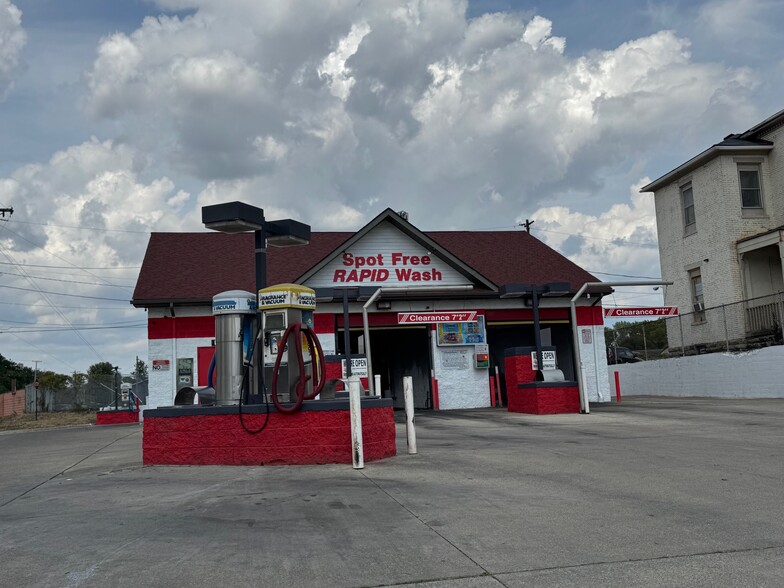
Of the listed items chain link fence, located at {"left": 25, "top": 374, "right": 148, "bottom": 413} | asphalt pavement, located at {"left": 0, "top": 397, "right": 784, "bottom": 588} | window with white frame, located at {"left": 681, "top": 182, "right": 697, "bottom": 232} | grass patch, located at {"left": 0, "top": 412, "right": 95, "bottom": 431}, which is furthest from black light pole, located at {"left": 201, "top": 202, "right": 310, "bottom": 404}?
chain link fence, located at {"left": 25, "top": 374, "right": 148, "bottom": 413}

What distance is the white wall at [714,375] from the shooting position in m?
24.0

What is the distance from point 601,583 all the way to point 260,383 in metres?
6.85

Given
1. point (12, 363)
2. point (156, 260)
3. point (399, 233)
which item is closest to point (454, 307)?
point (399, 233)

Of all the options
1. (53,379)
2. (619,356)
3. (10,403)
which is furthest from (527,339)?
(53,379)

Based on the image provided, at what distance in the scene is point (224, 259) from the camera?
28.9 m

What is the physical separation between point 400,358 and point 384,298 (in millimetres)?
8459

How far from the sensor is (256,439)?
33.1 feet

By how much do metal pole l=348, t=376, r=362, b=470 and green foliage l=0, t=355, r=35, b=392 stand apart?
85433 mm

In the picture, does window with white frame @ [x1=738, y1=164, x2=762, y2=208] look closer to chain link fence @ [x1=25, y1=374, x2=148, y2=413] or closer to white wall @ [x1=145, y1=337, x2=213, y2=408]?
white wall @ [x1=145, y1=337, x2=213, y2=408]

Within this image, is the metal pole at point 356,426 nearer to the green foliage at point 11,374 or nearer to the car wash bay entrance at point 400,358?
the car wash bay entrance at point 400,358

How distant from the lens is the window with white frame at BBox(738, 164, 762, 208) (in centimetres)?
2988

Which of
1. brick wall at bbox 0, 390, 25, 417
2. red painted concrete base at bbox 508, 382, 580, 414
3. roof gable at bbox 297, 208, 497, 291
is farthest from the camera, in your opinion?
brick wall at bbox 0, 390, 25, 417

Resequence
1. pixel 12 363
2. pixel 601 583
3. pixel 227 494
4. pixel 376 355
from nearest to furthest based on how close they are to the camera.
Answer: pixel 601 583 < pixel 227 494 < pixel 376 355 < pixel 12 363

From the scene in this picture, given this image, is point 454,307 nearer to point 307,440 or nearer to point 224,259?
point 224,259
